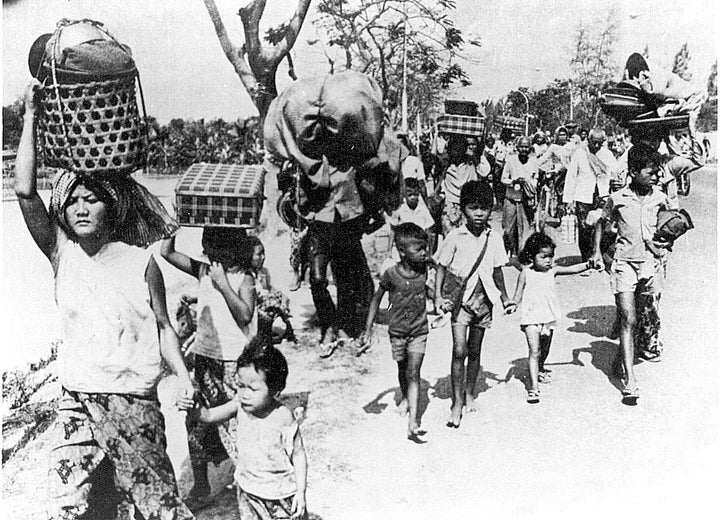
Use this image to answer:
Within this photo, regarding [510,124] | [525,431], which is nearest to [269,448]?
[525,431]

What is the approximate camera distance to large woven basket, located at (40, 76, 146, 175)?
387 cm

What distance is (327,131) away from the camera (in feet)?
15.2

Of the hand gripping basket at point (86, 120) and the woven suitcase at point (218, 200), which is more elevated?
the hand gripping basket at point (86, 120)

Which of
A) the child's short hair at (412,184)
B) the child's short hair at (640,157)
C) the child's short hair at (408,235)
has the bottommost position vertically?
the child's short hair at (408,235)

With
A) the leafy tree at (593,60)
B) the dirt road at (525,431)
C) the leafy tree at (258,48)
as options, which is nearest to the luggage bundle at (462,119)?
the leafy tree at (593,60)

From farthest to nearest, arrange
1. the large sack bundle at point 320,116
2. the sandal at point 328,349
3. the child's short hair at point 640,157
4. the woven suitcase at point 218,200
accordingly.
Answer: the child's short hair at point 640,157 → the sandal at point 328,349 → the large sack bundle at point 320,116 → the woven suitcase at point 218,200

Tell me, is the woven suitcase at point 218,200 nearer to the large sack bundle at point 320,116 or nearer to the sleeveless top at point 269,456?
the large sack bundle at point 320,116

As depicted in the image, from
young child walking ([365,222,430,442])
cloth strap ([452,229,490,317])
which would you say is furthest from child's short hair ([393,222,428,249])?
cloth strap ([452,229,490,317])

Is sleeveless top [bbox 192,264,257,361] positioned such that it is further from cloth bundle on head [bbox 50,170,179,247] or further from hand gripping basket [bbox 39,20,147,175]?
hand gripping basket [bbox 39,20,147,175]

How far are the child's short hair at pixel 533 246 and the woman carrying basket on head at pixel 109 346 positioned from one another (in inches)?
82.1

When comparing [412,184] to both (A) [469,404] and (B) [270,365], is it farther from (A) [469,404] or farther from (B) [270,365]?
(B) [270,365]

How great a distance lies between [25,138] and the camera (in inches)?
156

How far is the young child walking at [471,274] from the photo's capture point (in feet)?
15.0

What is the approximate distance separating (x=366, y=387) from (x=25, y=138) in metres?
2.20
